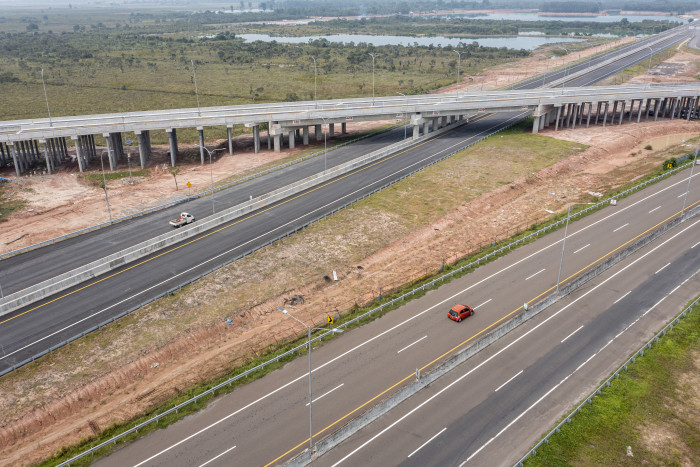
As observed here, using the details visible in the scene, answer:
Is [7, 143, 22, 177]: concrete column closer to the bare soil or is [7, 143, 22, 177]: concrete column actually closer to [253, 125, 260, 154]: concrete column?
the bare soil

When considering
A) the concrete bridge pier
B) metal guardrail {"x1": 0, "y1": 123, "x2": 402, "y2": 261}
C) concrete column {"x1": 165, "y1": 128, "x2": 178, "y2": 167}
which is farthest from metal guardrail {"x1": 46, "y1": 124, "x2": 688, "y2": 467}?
concrete column {"x1": 165, "y1": 128, "x2": 178, "y2": 167}

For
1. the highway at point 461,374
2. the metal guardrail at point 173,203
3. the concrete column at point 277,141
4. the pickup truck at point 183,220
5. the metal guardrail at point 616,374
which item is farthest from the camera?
the concrete column at point 277,141

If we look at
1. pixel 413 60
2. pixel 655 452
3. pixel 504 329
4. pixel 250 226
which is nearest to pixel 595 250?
pixel 504 329

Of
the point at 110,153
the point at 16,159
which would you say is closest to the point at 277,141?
the point at 110,153

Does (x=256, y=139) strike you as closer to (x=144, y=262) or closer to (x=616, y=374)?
(x=144, y=262)

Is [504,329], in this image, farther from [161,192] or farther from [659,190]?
[161,192]

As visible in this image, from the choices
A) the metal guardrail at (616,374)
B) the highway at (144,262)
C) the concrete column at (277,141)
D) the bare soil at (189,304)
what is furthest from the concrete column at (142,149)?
the metal guardrail at (616,374)

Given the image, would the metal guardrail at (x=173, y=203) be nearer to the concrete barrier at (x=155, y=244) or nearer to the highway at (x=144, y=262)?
the highway at (x=144, y=262)
